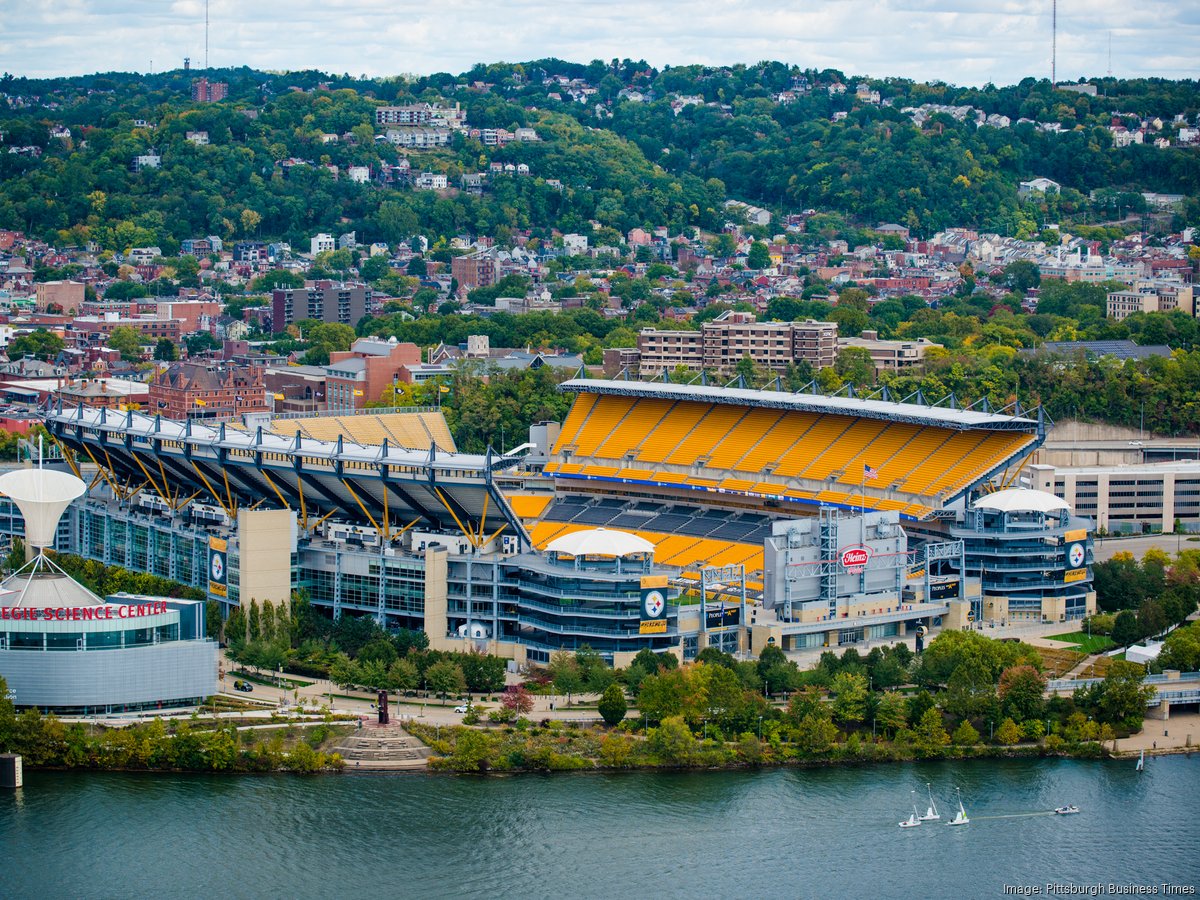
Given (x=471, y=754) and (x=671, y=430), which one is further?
(x=671, y=430)

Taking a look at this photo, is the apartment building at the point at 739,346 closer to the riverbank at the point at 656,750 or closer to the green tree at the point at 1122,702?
the green tree at the point at 1122,702

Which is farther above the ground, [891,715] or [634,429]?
[634,429]

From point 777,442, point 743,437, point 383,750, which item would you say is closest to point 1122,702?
point 383,750

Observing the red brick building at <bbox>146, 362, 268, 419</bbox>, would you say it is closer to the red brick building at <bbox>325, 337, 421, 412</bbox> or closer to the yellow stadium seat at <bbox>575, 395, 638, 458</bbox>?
the red brick building at <bbox>325, 337, 421, 412</bbox>

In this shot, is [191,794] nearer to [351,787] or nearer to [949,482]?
[351,787]

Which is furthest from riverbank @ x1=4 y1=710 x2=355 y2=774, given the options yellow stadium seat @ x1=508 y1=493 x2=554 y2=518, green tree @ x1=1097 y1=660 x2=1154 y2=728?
yellow stadium seat @ x1=508 y1=493 x2=554 y2=518

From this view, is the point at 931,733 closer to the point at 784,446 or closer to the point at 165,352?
the point at 784,446
